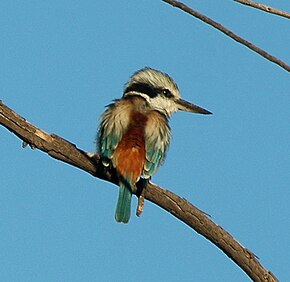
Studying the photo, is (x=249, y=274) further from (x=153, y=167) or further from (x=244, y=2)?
(x=244, y=2)

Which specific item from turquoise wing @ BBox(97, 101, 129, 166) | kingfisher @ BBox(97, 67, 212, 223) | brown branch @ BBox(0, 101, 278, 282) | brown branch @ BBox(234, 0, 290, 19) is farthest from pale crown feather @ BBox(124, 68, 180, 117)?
brown branch @ BBox(234, 0, 290, 19)

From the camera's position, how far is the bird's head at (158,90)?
5762 mm

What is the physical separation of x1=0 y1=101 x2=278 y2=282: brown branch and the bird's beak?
1631 millimetres

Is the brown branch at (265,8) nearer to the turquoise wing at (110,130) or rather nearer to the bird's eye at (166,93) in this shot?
the turquoise wing at (110,130)

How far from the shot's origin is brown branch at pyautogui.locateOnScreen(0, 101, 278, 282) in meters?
3.98

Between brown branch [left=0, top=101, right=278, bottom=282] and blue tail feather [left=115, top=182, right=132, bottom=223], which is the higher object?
blue tail feather [left=115, top=182, right=132, bottom=223]

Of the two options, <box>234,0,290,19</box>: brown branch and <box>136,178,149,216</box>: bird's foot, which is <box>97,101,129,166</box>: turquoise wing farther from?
<box>234,0,290,19</box>: brown branch

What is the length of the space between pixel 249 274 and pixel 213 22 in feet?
5.76

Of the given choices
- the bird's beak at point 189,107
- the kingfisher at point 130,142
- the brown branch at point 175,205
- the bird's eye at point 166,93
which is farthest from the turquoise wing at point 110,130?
the bird's beak at point 189,107

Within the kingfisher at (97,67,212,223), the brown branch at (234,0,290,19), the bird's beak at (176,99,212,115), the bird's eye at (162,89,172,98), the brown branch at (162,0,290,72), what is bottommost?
the brown branch at (162,0,290,72)

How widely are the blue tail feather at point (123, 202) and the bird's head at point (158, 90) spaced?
3.18 feet

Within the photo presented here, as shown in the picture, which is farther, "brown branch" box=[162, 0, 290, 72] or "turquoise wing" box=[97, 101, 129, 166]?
"turquoise wing" box=[97, 101, 129, 166]

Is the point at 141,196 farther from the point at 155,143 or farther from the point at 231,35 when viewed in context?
the point at 231,35

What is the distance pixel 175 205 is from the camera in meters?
4.22
